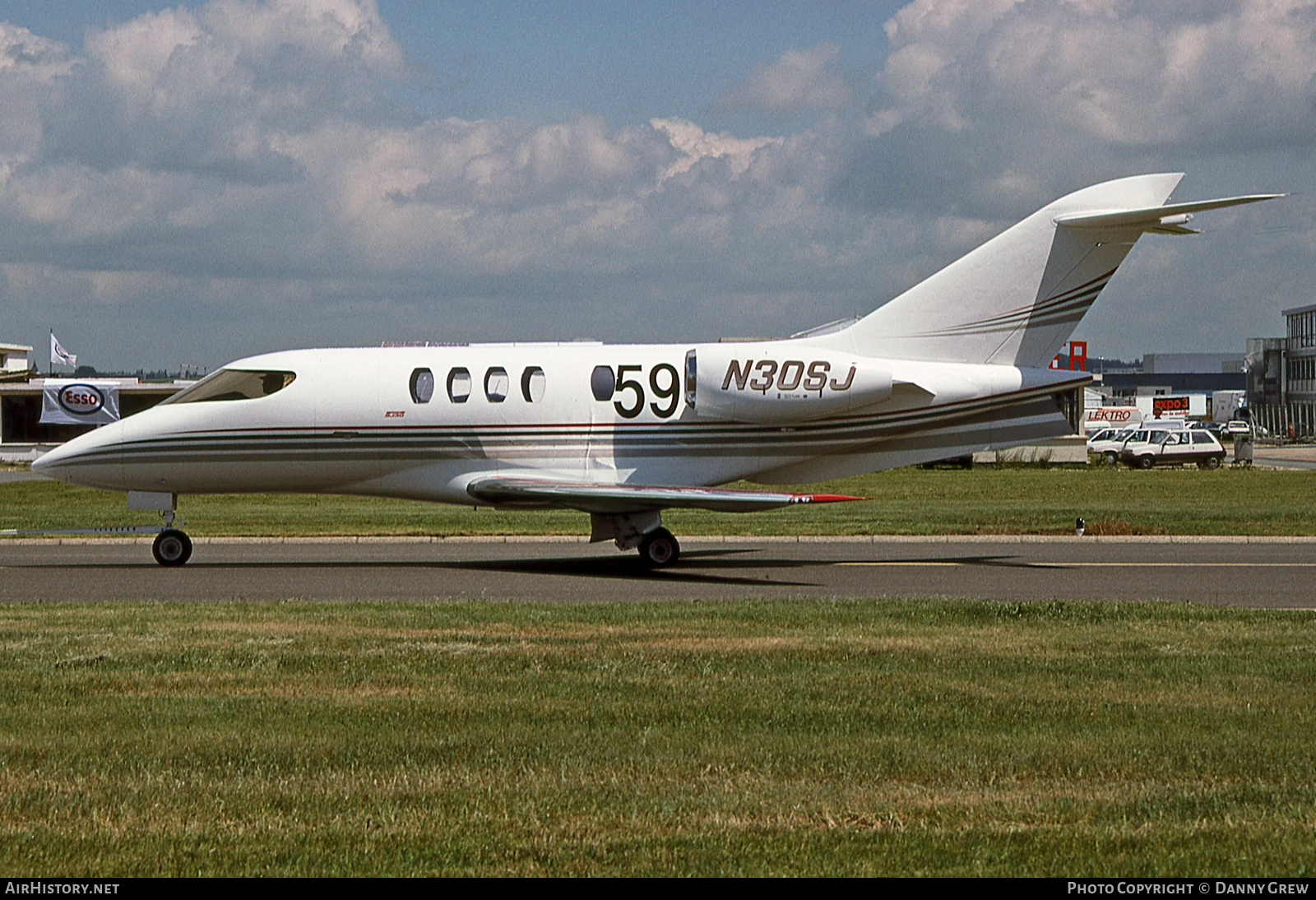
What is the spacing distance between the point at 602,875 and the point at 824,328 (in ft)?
54.4

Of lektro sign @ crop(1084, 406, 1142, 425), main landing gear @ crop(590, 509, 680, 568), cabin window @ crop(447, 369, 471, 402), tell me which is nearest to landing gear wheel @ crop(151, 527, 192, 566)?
cabin window @ crop(447, 369, 471, 402)

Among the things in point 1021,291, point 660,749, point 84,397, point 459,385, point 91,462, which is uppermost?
point 84,397

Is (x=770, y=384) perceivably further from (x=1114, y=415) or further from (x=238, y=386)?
(x=1114, y=415)

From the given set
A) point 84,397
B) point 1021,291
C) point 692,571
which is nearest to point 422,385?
point 692,571

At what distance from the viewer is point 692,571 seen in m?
19.2

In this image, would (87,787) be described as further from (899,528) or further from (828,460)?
(899,528)

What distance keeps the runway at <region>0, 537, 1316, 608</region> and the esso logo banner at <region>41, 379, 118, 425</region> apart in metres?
50.3

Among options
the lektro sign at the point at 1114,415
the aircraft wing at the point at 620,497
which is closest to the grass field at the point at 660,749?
the aircraft wing at the point at 620,497

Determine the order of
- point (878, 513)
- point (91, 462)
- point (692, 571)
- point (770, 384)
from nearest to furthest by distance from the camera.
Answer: point (692, 571) → point (770, 384) → point (91, 462) → point (878, 513)

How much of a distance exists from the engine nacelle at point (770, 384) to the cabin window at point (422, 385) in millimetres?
3751

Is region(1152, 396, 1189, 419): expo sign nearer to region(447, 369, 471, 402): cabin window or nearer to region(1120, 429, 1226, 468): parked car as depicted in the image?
region(1120, 429, 1226, 468): parked car

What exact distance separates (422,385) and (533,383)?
163 centimetres

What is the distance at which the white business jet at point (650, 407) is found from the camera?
1958cm

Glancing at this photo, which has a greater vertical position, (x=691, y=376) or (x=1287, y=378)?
(x=1287, y=378)
